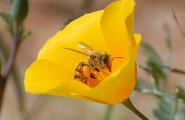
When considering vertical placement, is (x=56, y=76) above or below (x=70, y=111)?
above

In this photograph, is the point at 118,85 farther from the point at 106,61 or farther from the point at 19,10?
the point at 19,10

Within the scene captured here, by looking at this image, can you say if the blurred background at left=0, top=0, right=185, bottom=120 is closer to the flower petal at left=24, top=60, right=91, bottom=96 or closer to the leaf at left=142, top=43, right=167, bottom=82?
the leaf at left=142, top=43, right=167, bottom=82

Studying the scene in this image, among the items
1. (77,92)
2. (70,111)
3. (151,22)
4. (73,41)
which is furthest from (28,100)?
(77,92)

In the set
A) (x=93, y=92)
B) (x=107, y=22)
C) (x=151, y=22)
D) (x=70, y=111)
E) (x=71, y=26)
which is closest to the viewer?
(x=93, y=92)

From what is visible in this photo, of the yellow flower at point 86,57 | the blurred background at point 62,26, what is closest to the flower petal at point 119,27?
the yellow flower at point 86,57

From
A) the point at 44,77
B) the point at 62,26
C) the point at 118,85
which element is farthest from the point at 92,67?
Result: the point at 62,26

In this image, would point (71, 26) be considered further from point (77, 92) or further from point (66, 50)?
point (77, 92)

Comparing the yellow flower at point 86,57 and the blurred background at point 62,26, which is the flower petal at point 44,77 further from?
the blurred background at point 62,26
